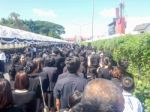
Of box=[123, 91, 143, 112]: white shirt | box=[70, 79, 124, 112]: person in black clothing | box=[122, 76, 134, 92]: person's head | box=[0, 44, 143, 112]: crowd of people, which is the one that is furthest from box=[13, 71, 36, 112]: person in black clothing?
box=[70, 79, 124, 112]: person in black clothing

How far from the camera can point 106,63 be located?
1019 cm

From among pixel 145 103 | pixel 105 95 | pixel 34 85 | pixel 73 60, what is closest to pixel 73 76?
pixel 73 60

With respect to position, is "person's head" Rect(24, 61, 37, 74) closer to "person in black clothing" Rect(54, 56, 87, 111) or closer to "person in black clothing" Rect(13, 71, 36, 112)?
"person in black clothing" Rect(54, 56, 87, 111)

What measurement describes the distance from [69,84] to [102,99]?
11.3 ft

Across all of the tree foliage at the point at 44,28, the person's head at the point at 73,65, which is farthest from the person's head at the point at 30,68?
the tree foliage at the point at 44,28

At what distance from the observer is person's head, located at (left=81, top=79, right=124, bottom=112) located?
2.83 meters

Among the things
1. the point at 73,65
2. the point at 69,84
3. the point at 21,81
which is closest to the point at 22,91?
the point at 21,81

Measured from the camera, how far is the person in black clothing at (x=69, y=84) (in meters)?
6.25

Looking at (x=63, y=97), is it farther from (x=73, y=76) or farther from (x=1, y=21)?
(x=1, y=21)

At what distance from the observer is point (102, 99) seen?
2869 mm

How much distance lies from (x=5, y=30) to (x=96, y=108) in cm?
3176

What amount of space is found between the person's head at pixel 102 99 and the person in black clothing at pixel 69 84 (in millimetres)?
3161

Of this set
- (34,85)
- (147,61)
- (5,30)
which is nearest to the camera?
(34,85)

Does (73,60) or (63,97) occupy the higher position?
(73,60)
